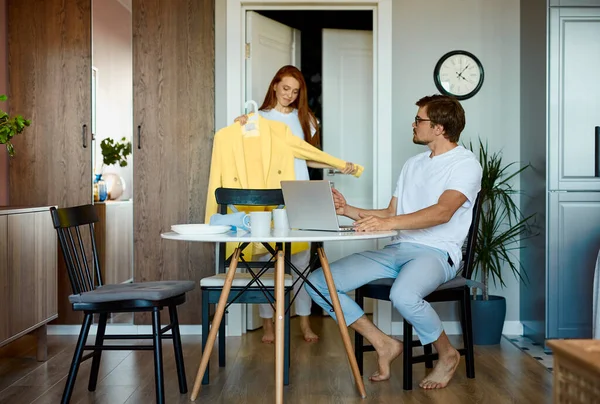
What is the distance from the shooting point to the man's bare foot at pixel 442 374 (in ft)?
11.0

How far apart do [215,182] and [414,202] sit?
1244 millimetres

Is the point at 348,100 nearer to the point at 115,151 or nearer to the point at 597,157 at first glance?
the point at 115,151

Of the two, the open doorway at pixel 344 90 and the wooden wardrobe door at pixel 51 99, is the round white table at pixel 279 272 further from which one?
the open doorway at pixel 344 90

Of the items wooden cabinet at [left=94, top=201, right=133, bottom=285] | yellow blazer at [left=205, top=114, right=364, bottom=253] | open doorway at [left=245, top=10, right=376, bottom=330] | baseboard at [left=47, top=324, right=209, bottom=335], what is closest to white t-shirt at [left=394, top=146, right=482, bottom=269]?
yellow blazer at [left=205, top=114, right=364, bottom=253]

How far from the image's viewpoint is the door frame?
4.66m

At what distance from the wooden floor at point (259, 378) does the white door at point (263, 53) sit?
3.05 feet

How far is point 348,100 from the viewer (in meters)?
5.75

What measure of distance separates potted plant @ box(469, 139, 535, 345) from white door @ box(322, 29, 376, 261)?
125cm

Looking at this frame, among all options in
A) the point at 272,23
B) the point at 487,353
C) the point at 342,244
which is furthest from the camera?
the point at 342,244

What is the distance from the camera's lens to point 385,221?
320 centimetres

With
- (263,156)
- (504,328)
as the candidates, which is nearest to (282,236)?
(263,156)

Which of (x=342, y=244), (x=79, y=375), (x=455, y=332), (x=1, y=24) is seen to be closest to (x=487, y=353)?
(x=455, y=332)

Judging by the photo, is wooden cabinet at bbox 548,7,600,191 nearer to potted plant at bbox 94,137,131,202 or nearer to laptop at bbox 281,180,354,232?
laptop at bbox 281,180,354,232

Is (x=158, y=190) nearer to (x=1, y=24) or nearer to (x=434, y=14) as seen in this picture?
(x=1, y=24)
